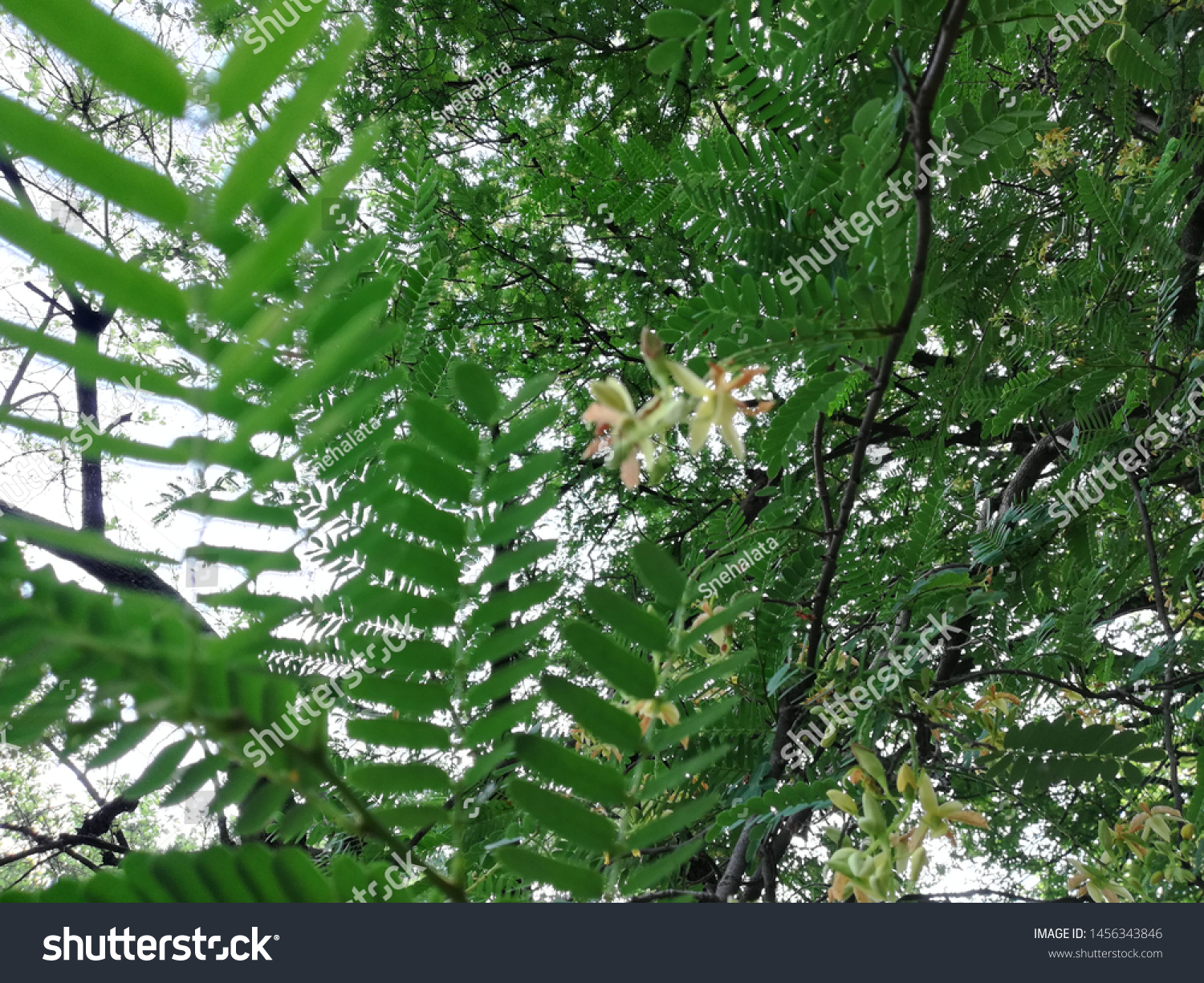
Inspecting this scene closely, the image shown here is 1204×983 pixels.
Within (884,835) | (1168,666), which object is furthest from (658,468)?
(1168,666)

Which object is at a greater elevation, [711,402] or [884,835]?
[711,402]

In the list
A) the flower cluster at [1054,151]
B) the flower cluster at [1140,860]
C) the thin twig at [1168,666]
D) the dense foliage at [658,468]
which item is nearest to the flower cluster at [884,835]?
the dense foliage at [658,468]

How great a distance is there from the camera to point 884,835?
792 millimetres

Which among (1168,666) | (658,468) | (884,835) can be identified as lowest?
(884,835)

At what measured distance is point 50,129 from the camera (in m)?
0.21

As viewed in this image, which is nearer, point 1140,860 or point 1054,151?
point 1140,860

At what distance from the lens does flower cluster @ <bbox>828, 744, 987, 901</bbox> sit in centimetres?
76

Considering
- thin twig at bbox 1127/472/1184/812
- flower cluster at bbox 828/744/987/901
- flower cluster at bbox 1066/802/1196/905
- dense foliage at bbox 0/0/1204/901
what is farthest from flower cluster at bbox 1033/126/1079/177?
flower cluster at bbox 828/744/987/901

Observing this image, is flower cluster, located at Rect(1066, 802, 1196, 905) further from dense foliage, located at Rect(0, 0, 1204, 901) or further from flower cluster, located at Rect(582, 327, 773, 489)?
flower cluster, located at Rect(582, 327, 773, 489)

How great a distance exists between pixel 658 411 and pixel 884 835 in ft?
1.88

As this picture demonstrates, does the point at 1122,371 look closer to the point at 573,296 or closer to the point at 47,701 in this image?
the point at 47,701

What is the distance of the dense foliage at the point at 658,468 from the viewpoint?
10.1 inches

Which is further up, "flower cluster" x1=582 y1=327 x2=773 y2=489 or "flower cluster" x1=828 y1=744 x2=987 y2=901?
"flower cluster" x1=582 y1=327 x2=773 y2=489

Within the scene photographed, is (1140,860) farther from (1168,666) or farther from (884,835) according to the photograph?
(884,835)
